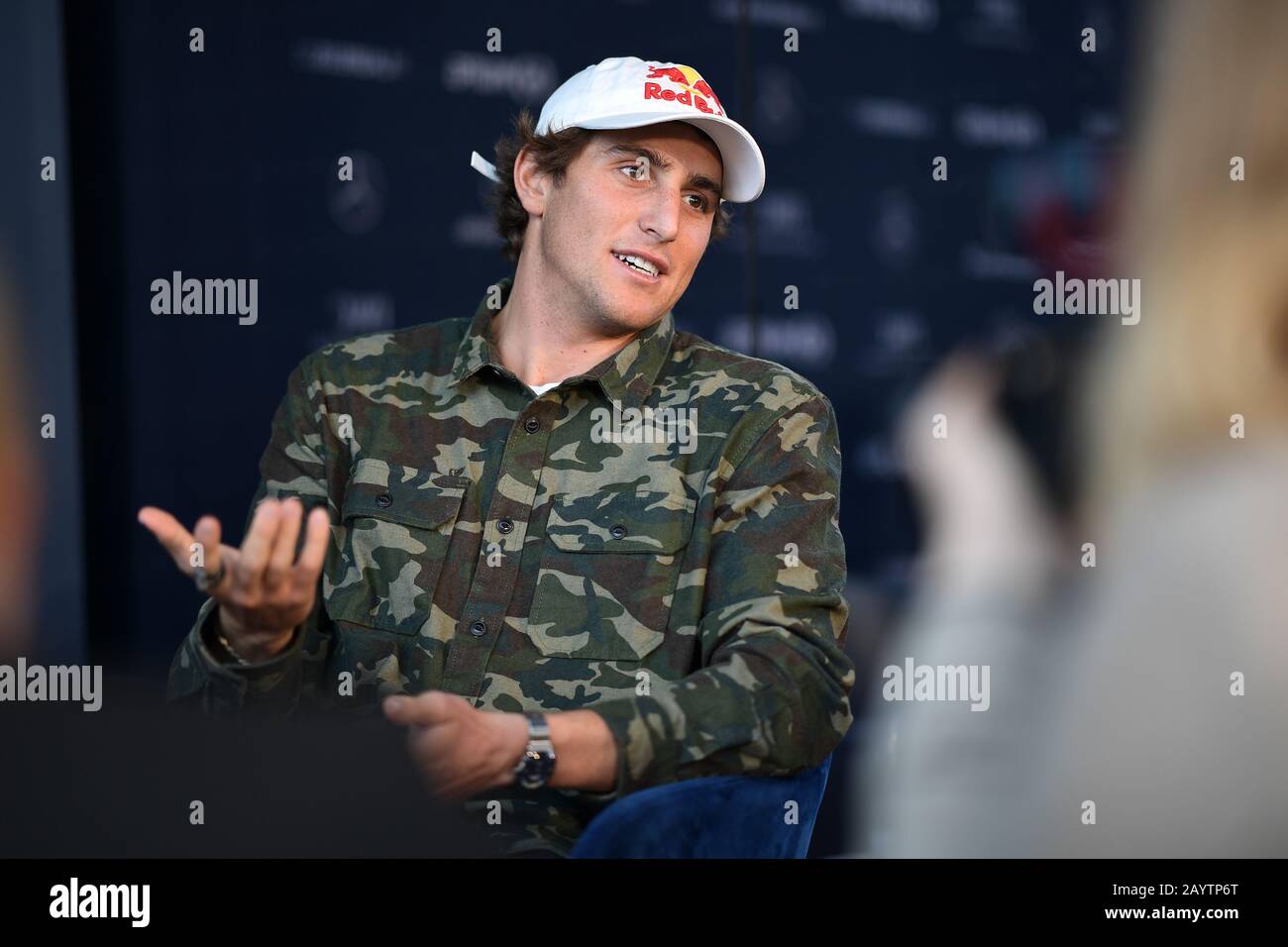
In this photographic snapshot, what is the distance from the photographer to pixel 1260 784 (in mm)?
1209

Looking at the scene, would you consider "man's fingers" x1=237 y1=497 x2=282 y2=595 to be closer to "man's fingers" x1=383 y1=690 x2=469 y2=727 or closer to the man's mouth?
"man's fingers" x1=383 y1=690 x2=469 y2=727

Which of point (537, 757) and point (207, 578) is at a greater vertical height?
point (207, 578)

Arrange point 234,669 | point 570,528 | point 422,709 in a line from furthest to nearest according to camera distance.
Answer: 1. point 570,528
2. point 234,669
3. point 422,709

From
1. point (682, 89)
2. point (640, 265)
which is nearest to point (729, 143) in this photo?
point (682, 89)

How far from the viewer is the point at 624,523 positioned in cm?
202

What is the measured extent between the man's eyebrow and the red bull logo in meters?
0.10

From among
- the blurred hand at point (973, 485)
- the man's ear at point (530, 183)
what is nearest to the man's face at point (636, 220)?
the man's ear at point (530, 183)

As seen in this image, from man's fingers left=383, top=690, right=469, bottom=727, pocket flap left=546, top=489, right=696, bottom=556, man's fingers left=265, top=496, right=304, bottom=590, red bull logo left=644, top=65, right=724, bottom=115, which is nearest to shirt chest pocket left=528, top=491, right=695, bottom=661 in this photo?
pocket flap left=546, top=489, right=696, bottom=556

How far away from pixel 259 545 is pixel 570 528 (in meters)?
0.49

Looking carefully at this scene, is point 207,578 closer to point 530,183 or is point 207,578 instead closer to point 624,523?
point 624,523
